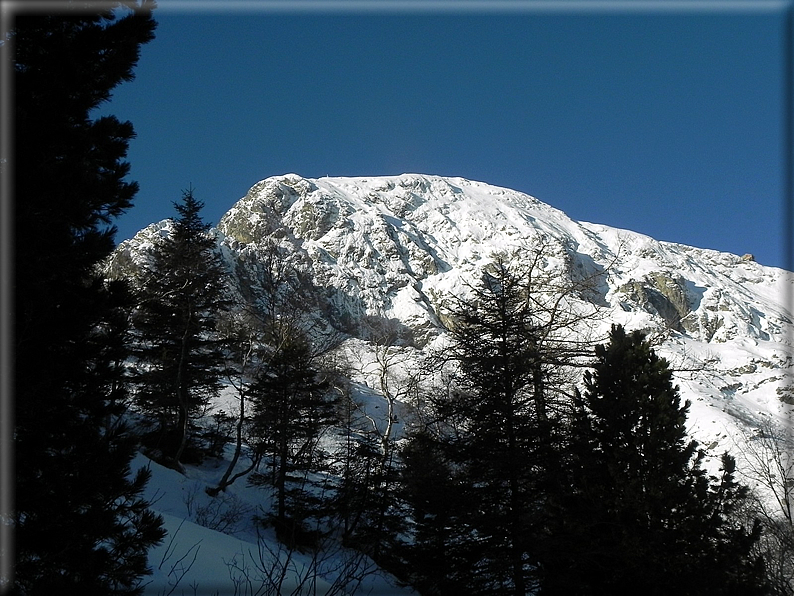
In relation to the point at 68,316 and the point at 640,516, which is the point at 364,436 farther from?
the point at 68,316

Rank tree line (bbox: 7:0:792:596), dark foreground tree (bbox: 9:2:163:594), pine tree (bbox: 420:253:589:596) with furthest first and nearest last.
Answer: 1. pine tree (bbox: 420:253:589:596)
2. tree line (bbox: 7:0:792:596)
3. dark foreground tree (bbox: 9:2:163:594)

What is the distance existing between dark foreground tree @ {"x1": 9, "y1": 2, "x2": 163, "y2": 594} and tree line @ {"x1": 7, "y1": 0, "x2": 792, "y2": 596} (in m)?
0.02

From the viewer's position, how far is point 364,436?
52.3 ft

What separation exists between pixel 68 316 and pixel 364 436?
12.3 m

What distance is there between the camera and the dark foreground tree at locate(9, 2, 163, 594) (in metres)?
4.19

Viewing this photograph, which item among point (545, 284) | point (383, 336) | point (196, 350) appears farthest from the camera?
point (196, 350)

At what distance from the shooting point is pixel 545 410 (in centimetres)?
855

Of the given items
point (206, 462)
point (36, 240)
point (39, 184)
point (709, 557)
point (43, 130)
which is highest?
point (43, 130)

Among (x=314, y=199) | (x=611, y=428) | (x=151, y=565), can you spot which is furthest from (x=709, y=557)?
(x=314, y=199)

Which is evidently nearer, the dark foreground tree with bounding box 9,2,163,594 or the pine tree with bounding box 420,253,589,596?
the dark foreground tree with bounding box 9,2,163,594

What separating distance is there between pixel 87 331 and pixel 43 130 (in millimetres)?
1966

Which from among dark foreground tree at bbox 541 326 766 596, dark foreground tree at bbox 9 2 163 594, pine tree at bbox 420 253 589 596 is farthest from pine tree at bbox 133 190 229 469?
dark foreground tree at bbox 541 326 766 596

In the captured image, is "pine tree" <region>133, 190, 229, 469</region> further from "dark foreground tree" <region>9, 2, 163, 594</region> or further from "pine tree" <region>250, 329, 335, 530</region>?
"dark foreground tree" <region>9, 2, 163, 594</region>

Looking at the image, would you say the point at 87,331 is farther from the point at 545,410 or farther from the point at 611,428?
the point at 611,428
